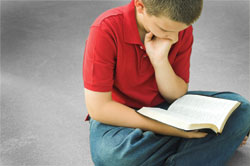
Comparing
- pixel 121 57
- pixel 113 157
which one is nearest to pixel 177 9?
pixel 121 57

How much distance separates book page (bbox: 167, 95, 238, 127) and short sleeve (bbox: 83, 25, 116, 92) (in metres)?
0.29

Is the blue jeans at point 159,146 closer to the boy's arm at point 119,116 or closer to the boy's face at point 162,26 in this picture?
the boy's arm at point 119,116

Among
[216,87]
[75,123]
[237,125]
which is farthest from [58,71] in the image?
[237,125]

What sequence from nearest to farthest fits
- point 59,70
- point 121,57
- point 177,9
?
point 177,9 < point 121,57 < point 59,70

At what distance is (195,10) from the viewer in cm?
123

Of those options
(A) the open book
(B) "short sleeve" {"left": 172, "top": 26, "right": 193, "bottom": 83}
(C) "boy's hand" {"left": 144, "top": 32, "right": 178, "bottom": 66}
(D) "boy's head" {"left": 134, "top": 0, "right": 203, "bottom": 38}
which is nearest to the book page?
(A) the open book

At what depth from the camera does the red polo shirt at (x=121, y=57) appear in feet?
4.55

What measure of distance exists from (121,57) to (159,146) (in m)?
0.39

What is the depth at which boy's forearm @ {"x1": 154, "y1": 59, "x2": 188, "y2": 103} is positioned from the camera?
1498 mm

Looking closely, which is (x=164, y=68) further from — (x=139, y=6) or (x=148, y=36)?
(x=139, y=6)

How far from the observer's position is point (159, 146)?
1447 millimetres

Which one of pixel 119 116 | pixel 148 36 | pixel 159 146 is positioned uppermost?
Result: pixel 148 36

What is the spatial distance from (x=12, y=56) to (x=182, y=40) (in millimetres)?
1701

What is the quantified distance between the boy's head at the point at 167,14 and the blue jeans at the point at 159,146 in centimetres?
41
